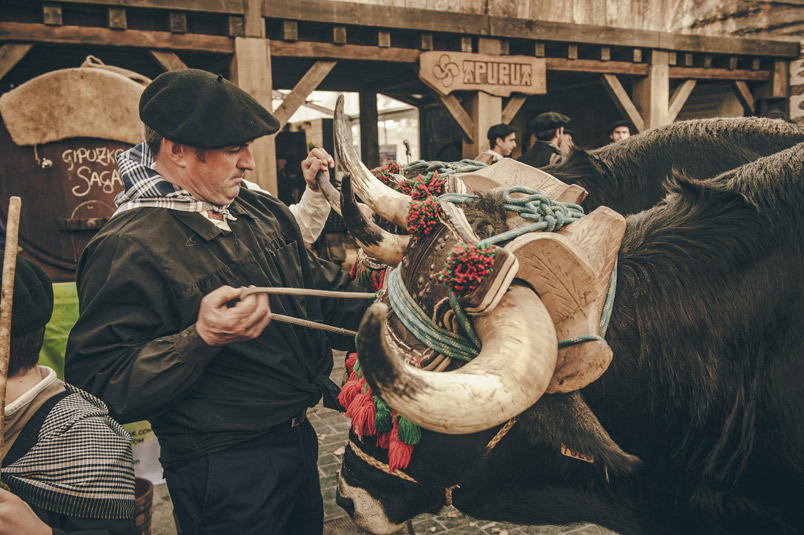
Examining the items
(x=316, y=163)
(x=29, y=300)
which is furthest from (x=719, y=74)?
(x=29, y=300)

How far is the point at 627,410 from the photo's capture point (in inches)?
72.2

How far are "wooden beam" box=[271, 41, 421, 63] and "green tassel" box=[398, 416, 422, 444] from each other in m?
5.95

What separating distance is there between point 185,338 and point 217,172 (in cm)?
54

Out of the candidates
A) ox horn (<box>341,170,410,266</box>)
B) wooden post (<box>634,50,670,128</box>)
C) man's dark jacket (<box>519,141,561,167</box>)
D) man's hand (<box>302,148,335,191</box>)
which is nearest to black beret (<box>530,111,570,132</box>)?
man's dark jacket (<box>519,141,561,167</box>)

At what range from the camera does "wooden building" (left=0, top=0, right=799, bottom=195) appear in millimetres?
5941

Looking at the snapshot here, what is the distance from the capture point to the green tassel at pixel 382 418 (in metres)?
1.68

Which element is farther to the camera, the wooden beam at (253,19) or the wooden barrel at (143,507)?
the wooden beam at (253,19)

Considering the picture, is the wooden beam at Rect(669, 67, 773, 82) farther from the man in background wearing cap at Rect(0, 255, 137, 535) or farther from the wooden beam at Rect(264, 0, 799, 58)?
the man in background wearing cap at Rect(0, 255, 137, 535)

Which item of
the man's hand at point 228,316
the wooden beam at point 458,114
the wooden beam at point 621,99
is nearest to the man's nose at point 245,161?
the man's hand at point 228,316

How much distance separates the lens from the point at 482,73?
7883 millimetres

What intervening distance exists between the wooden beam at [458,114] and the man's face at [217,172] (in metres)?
6.17

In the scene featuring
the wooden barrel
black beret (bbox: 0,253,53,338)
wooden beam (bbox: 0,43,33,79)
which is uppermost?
wooden beam (bbox: 0,43,33,79)

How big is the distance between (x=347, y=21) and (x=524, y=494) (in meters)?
6.17

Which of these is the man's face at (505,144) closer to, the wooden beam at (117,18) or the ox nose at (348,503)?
Result: the wooden beam at (117,18)
